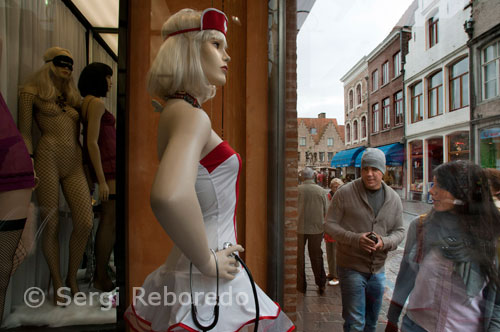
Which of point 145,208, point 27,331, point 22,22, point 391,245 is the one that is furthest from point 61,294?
point 391,245

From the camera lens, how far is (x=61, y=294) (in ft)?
5.97

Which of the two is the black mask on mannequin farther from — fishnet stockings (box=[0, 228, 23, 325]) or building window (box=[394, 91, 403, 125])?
building window (box=[394, 91, 403, 125])

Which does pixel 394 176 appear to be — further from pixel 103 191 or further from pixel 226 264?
pixel 103 191

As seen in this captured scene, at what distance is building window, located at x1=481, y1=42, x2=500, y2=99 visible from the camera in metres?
1.53

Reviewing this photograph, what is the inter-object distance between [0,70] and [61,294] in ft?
4.55

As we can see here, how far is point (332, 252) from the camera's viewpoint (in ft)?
6.97

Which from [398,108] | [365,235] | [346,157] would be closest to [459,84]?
[398,108]

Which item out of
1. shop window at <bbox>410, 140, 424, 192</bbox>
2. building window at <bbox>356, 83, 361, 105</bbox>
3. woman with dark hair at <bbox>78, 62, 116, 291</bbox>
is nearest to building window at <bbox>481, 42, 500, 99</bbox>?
shop window at <bbox>410, 140, 424, 192</bbox>

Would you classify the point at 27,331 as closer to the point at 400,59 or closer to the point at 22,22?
the point at 22,22

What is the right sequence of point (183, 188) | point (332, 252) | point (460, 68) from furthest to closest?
point (332, 252)
point (460, 68)
point (183, 188)

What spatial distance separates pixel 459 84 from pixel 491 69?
15 centimetres

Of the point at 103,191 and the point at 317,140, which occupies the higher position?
the point at 317,140

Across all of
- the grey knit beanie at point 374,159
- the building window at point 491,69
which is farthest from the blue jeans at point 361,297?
the building window at point 491,69

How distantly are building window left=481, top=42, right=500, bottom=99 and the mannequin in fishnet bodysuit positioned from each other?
2.43 meters
